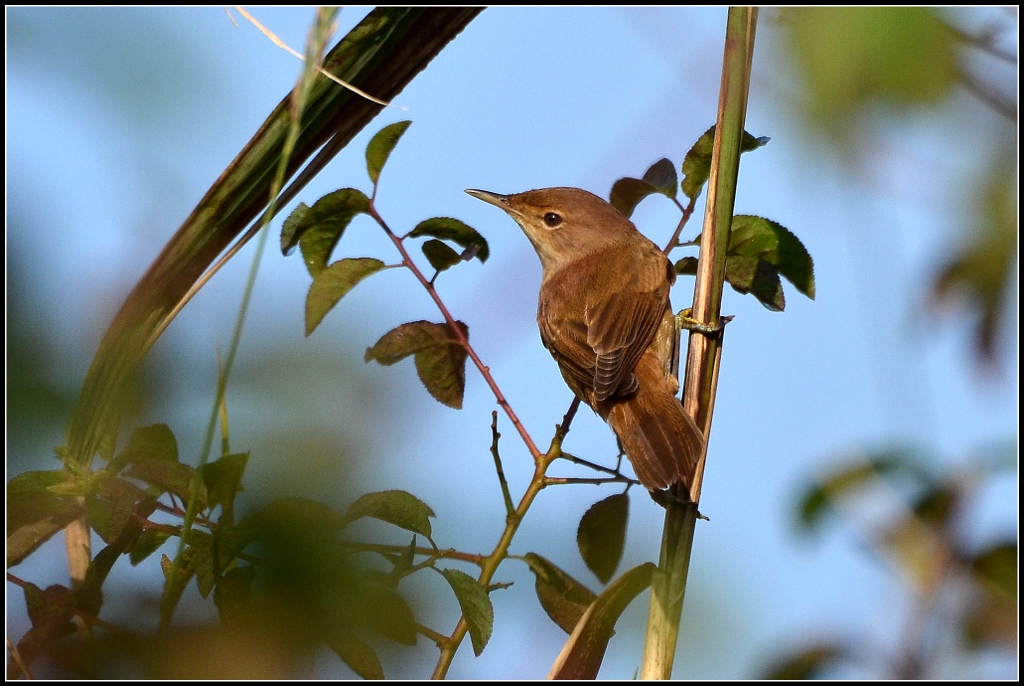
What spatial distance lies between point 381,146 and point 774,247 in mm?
889

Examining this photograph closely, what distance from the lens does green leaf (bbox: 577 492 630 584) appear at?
1.72 metres

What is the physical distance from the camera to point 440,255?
197 cm

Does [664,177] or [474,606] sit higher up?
[664,177]

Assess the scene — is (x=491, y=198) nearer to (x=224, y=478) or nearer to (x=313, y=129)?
(x=313, y=129)

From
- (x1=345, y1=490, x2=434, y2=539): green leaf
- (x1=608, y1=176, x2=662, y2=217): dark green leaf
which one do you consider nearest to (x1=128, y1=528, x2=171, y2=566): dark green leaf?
(x1=345, y1=490, x2=434, y2=539): green leaf

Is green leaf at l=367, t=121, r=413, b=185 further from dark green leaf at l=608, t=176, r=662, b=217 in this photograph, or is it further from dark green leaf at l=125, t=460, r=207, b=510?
dark green leaf at l=125, t=460, r=207, b=510

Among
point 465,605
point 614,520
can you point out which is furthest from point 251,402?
point 614,520

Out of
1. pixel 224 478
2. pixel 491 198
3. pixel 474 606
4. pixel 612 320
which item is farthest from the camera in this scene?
pixel 491 198

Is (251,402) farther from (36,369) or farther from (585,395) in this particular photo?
(585,395)

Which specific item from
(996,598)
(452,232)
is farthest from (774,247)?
(996,598)

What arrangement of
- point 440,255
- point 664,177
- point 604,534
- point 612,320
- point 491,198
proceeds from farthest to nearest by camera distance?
point 491,198 → point 612,320 → point 664,177 → point 440,255 → point 604,534

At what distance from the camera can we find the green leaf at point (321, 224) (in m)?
1.86

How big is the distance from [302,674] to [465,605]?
1.94ft

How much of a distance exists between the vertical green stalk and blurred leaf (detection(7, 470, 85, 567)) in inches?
35.8
